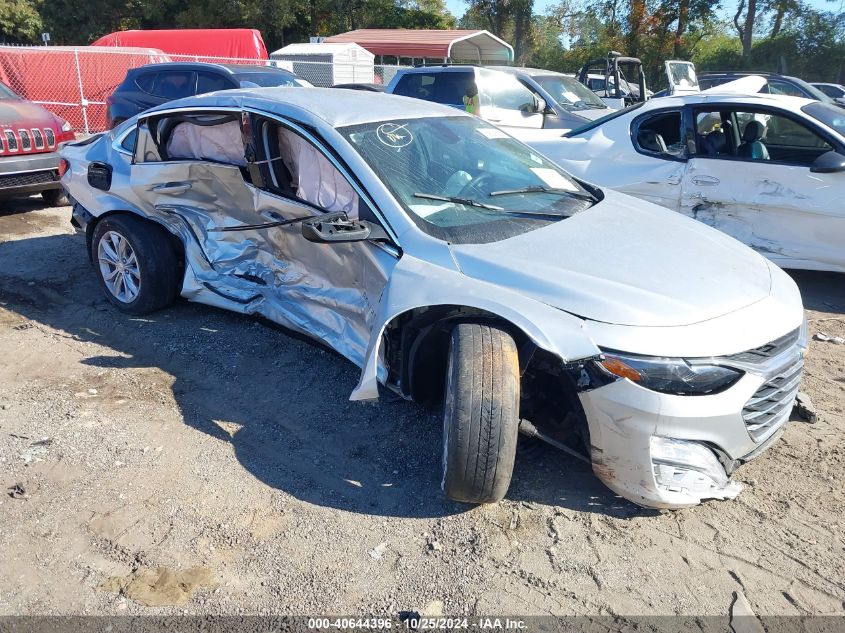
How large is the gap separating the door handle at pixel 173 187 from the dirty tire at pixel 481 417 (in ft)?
9.20

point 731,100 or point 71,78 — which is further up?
point 71,78

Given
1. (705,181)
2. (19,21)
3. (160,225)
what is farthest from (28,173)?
(19,21)

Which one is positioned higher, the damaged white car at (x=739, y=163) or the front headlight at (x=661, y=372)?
the damaged white car at (x=739, y=163)


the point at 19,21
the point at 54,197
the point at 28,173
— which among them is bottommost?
the point at 54,197

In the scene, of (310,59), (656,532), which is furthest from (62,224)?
(310,59)

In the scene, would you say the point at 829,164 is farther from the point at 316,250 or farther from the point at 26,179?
the point at 26,179

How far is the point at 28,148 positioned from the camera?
26.2ft

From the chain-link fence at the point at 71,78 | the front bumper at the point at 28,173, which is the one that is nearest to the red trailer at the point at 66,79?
the chain-link fence at the point at 71,78

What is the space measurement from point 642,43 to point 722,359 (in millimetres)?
32172

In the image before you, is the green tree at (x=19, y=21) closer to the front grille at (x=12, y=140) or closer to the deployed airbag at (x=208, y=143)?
the front grille at (x=12, y=140)

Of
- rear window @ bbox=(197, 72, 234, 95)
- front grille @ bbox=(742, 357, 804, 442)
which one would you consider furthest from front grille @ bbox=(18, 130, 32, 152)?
front grille @ bbox=(742, 357, 804, 442)

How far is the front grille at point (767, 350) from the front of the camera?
112 inches

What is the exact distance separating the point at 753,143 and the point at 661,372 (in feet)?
14.0

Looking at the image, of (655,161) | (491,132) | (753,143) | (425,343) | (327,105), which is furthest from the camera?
(655,161)
